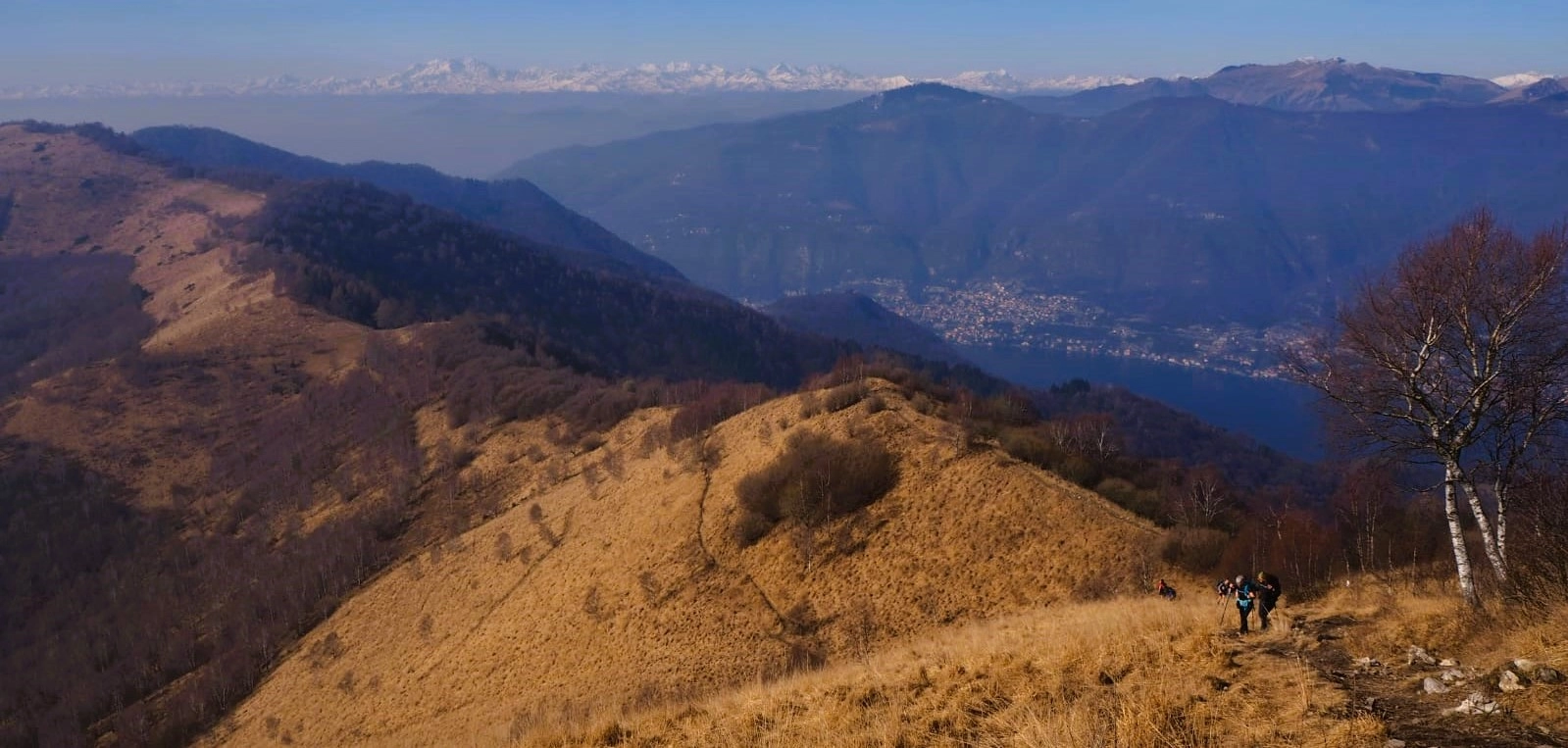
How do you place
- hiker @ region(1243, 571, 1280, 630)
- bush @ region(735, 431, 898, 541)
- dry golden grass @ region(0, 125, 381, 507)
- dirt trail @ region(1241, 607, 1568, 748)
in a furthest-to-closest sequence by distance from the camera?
dry golden grass @ region(0, 125, 381, 507) < bush @ region(735, 431, 898, 541) < hiker @ region(1243, 571, 1280, 630) < dirt trail @ region(1241, 607, 1568, 748)

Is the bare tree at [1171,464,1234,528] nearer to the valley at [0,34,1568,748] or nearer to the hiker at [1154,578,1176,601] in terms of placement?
the valley at [0,34,1568,748]

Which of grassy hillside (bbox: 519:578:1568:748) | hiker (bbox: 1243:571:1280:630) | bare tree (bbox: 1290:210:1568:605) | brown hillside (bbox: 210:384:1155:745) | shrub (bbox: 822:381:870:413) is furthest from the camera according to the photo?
shrub (bbox: 822:381:870:413)

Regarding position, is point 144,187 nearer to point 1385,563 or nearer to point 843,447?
point 843,447

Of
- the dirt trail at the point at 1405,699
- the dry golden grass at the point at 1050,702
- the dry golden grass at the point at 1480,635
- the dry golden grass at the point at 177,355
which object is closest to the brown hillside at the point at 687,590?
the dry golden grass at the point at 1050,702

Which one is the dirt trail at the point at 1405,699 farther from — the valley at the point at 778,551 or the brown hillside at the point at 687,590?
the brown hillside at the point at 687,590

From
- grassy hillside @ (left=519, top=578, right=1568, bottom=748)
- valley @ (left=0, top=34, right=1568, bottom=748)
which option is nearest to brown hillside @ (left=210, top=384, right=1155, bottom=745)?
valley @ (left=0, top=34, right=1568, bottom=748)

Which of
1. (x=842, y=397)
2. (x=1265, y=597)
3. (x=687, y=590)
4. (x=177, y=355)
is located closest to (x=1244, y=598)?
(x=1265, y=597)

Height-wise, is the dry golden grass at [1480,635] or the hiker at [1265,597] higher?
the dry golden grass at [1480,635]
